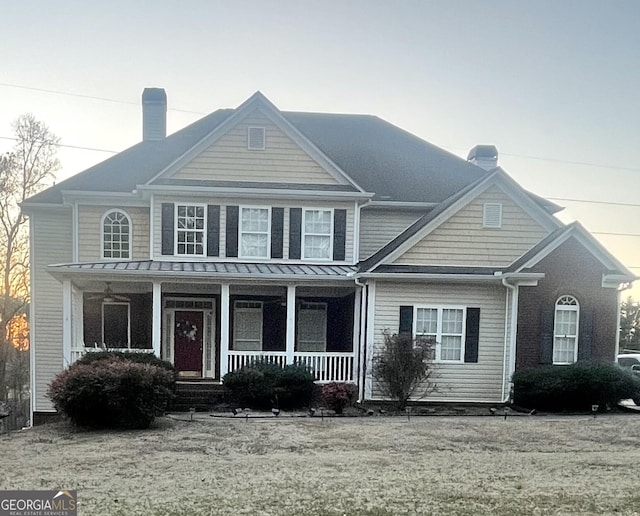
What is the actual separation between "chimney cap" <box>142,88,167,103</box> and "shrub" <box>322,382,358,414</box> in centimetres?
1222

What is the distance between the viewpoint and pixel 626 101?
13211 millimetres

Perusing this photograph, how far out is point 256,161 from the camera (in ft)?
50.2

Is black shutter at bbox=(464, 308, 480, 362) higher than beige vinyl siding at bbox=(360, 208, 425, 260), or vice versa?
beige vinyl siding at bbox=(360, 208, 425, 260)

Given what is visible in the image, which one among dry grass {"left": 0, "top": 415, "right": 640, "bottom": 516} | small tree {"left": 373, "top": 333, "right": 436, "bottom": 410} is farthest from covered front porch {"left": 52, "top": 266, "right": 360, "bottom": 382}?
dry grass {"left": 0, "top": 415, "right": 640, "bottom": 516}

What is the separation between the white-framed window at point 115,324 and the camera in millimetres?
15516

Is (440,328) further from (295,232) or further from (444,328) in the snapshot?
(295,232)

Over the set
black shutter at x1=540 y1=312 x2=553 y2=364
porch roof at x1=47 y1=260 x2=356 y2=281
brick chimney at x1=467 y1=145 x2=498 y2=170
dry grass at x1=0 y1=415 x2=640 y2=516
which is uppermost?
brick chimney at x1=467 y1=145 x2=498 y2=170

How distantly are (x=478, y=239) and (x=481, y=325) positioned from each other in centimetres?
247

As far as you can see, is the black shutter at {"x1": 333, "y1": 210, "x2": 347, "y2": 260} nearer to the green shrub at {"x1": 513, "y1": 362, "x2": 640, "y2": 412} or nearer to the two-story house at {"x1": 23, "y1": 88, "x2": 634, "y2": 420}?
the two-story house at {"x1": 23, "y1": 88, "x2": 634, "y2": 420}

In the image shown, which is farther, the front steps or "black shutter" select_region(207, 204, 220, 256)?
"black shutter" select_region(207, 204, 220, 256)

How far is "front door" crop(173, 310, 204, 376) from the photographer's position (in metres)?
15.6

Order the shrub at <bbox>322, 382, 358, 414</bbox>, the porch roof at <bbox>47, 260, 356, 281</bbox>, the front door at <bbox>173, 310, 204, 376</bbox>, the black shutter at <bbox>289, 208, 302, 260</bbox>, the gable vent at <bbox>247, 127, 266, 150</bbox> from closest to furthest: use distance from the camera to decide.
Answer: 1. the shrub at <bbox>322, 382, 358, 414</bbox>
2. the porch roof at <bbox>47, 260, 356, 281</bbox>
3. the gable vent at <bbox>247, 127, 266, 150</bbox>
4. the black shutter at <bbox>289, 208, 302, 260</bbox>
5. the front door at <bbox>173, 310, 204, 376</bbox>

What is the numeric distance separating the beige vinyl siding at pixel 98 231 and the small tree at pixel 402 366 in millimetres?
7953

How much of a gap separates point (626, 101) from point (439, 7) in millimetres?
5718
